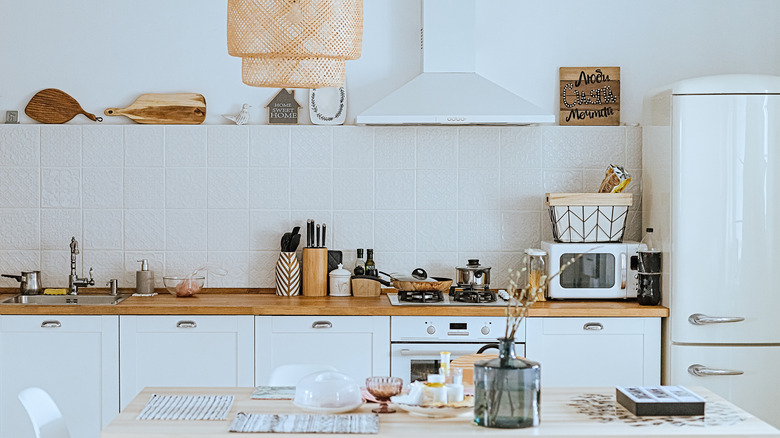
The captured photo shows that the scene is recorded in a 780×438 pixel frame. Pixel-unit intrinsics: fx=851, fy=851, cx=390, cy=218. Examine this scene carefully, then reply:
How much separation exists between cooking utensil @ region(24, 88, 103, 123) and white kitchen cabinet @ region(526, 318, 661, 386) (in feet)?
8.61

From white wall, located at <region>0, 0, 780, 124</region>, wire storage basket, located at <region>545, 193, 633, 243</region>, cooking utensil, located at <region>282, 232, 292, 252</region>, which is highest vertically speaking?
white wall, located at <region>0, 0, 780, 124</region>

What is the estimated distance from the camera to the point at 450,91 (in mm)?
4234

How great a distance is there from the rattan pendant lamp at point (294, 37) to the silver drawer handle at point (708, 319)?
7.53ft

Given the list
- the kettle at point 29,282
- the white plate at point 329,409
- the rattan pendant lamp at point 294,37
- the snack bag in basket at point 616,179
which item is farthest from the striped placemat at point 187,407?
the snack bag in basket at point 616,179

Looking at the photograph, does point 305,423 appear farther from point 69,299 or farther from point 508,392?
point 69,299

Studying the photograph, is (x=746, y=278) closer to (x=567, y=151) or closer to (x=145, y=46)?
(x=567, y=151)

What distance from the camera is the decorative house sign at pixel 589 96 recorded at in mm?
4594

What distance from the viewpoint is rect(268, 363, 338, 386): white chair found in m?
3.05

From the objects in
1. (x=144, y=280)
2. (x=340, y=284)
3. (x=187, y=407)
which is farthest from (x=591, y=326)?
(x=144, y=280)

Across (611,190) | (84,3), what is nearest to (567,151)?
(611,190)

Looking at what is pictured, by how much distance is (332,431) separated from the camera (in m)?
2.28

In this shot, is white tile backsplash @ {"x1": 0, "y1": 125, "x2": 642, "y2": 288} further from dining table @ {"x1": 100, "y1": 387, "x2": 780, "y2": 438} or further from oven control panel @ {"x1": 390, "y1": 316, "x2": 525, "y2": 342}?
dining table @ {"x1": 100, "y1": 387, "x2": 780, "y2": 438}

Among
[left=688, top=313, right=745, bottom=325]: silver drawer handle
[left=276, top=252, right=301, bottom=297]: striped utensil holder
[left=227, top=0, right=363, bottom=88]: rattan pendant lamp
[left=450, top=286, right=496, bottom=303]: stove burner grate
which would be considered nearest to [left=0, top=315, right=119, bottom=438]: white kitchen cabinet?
[left=276, top=252, right=301, bottom=297]: striped utensil holder

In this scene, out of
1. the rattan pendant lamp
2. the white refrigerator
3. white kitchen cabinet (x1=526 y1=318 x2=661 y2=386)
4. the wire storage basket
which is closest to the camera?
the rattan pendant lamp
